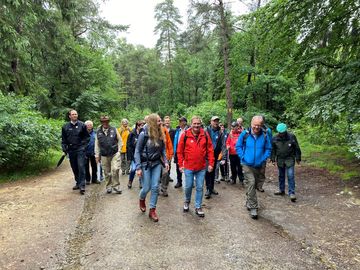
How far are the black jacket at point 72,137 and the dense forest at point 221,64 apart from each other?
188 cm

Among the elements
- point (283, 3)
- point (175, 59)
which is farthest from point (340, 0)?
point (175, 59)

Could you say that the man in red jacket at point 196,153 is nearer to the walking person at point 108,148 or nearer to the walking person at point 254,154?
the walking person at point 254,154

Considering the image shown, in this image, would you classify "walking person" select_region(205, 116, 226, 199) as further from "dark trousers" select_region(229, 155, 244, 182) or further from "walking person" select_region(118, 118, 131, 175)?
"walking person" select_region(118, 118, 131, 175)

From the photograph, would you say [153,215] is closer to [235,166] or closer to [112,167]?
[112,167]

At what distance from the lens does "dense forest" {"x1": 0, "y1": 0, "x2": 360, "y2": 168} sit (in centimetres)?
846

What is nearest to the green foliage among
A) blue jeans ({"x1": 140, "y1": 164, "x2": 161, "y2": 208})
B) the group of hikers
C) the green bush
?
the group of hikers

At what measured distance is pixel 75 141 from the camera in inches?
298

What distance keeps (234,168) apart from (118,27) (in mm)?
17222

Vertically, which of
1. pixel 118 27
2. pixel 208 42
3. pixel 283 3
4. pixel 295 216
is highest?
pixel 118 27

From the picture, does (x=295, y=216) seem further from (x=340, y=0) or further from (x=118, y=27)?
(x=118, y=27)

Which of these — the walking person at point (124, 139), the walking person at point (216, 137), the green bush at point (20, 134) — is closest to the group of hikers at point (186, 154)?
the walking person at point (216, 137)

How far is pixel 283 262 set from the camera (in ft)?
13.4

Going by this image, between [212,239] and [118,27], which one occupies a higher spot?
[118,27]

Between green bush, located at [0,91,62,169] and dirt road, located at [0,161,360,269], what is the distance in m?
1.61
